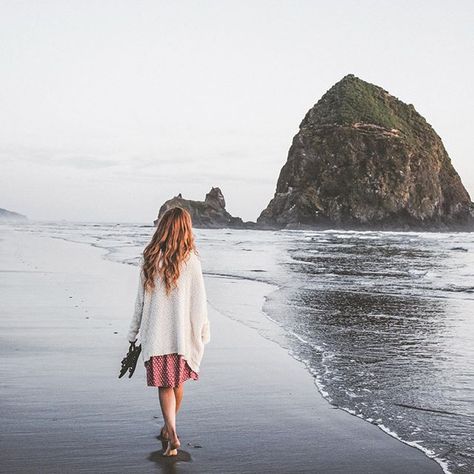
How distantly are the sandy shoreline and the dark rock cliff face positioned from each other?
8945cm

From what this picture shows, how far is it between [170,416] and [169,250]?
1.04m

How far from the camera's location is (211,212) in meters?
114

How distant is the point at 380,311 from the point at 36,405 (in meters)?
7.33

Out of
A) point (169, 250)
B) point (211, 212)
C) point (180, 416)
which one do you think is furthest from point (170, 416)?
point (211, 212)

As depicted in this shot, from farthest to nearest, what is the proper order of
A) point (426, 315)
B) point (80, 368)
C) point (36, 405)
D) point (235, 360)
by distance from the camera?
point (426, 315) → point (235, 360) → point (80, 368) → point (36, 405)

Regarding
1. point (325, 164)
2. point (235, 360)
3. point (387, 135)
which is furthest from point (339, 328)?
point (387, 135)

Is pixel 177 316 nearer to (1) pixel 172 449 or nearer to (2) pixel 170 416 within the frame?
(2) pixel 170 416

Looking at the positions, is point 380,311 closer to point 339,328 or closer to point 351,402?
point 339,328

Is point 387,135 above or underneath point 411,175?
above

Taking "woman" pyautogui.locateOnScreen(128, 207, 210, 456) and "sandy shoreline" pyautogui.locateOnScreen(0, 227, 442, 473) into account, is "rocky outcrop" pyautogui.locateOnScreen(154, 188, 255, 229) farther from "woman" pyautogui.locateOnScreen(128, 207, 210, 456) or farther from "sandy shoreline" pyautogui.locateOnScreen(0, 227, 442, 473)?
"woman" pyautogui.locateOnScreen(128, 207, 210, 456)

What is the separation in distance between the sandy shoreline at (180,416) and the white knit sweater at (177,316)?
623 millimetres

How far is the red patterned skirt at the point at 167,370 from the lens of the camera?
416 centimetres

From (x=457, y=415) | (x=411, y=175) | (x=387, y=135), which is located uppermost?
(x=387, y=135)

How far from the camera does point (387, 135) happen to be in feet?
377
